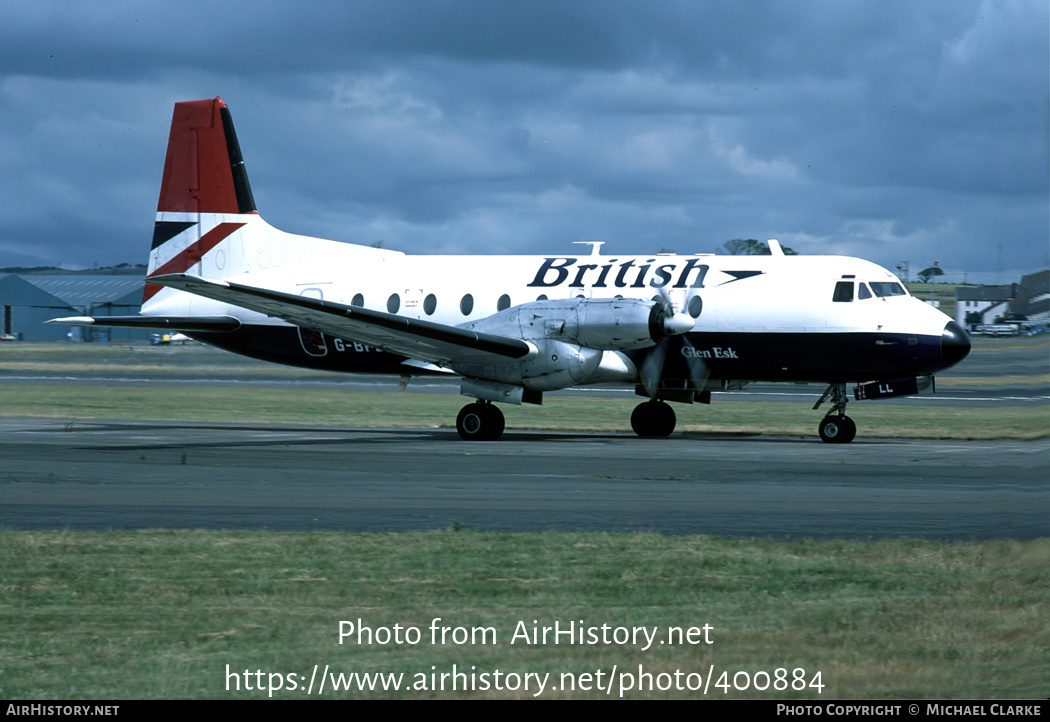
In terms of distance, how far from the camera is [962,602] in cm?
822

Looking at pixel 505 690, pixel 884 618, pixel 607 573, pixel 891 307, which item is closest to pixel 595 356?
pixel 891 307

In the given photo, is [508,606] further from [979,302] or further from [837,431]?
[979,302]

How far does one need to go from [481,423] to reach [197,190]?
1007 cm

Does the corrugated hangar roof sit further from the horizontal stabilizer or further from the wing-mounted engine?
the wing-mounted engine

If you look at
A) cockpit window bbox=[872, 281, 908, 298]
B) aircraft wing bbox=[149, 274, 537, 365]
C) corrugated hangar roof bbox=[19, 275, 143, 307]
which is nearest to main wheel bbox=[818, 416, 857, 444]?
cockpit window bbox=[872, 281, 908, 298]

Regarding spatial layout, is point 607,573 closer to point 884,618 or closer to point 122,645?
point 884,618

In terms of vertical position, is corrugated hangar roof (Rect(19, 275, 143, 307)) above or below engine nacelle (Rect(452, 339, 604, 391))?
above

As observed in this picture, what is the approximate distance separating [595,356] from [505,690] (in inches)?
658

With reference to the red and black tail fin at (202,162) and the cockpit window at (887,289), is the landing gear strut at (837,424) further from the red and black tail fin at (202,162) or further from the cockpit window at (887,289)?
the red and black tail fin at (202,162)

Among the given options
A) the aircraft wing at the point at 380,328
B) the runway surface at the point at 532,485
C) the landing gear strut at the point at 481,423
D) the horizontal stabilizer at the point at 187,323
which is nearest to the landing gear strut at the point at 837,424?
the runway surface at the point at 532,485

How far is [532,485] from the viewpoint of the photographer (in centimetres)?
1520

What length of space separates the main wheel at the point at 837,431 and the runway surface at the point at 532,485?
Answer: 1.32ft

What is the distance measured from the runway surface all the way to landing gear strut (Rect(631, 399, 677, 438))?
1.79 m

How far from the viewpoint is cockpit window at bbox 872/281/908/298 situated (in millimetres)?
22516
